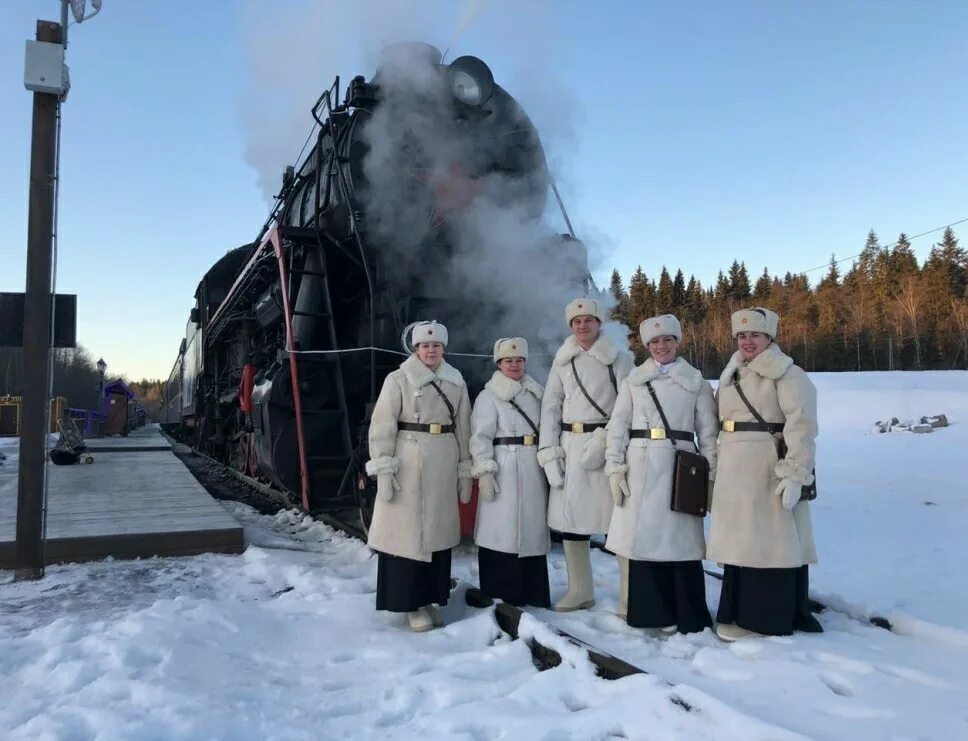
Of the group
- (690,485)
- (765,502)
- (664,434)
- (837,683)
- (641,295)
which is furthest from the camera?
(641,295)

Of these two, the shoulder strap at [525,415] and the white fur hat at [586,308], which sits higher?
the white fur hat at [586,308]

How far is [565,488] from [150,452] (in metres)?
12.6

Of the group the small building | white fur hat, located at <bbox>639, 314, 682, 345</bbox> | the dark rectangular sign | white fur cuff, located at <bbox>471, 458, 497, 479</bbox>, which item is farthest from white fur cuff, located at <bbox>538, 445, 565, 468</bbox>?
the small building

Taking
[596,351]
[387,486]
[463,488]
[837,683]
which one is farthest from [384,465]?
[837,683]

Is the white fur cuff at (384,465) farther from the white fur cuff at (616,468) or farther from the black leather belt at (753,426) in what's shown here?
the black leather belt at (753,426)

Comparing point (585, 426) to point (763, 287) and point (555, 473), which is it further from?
point (763, 287)

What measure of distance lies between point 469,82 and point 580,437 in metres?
3.29

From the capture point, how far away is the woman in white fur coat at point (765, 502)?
3.26m

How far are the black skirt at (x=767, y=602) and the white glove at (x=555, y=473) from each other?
0.94 m

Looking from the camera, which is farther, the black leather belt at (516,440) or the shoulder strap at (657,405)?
the black leather belt at (516,440)

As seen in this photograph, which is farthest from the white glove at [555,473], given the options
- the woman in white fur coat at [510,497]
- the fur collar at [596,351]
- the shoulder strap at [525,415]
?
the fur collar at [596,351]

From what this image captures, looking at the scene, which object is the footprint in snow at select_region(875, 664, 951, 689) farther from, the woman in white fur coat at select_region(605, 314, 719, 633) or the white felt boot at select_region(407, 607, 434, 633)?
the white felt boot at select_region(407, 607, 434, 633)

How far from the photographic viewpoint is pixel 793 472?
320 centimetres

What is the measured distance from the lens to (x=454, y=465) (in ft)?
12.8
